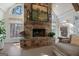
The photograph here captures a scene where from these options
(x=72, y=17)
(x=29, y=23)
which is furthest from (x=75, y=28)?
(x=29, y=23)

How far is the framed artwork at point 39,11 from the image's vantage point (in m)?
2.29

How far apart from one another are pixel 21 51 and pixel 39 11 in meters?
0.81

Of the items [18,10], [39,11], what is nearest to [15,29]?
[18,10]

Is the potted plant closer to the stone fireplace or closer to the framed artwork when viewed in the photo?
the stone fireplace

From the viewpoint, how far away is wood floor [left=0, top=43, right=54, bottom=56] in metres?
2.26

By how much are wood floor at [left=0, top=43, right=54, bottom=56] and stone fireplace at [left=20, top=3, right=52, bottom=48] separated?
0.07m

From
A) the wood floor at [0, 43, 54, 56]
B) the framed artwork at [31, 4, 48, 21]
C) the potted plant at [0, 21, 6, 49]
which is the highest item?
the framed artwork at [31, 4, 48, 21]

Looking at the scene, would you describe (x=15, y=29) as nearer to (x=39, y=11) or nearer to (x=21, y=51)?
(x=21, y=51)

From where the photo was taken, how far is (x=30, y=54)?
7.53ft

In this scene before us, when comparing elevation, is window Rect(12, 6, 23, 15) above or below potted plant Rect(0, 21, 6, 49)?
above

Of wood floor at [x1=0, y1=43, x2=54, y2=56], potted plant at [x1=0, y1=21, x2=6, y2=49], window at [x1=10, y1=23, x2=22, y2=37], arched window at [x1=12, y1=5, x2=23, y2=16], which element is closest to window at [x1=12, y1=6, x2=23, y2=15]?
arched window at [x1=12, y1=5, x2=23, y2=16]

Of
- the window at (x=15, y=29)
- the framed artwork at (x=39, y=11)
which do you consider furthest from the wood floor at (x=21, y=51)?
the framed artwork at (x=39, y=11)

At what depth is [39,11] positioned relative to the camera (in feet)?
7.57

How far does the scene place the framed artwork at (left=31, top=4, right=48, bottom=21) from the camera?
229 centimetres
